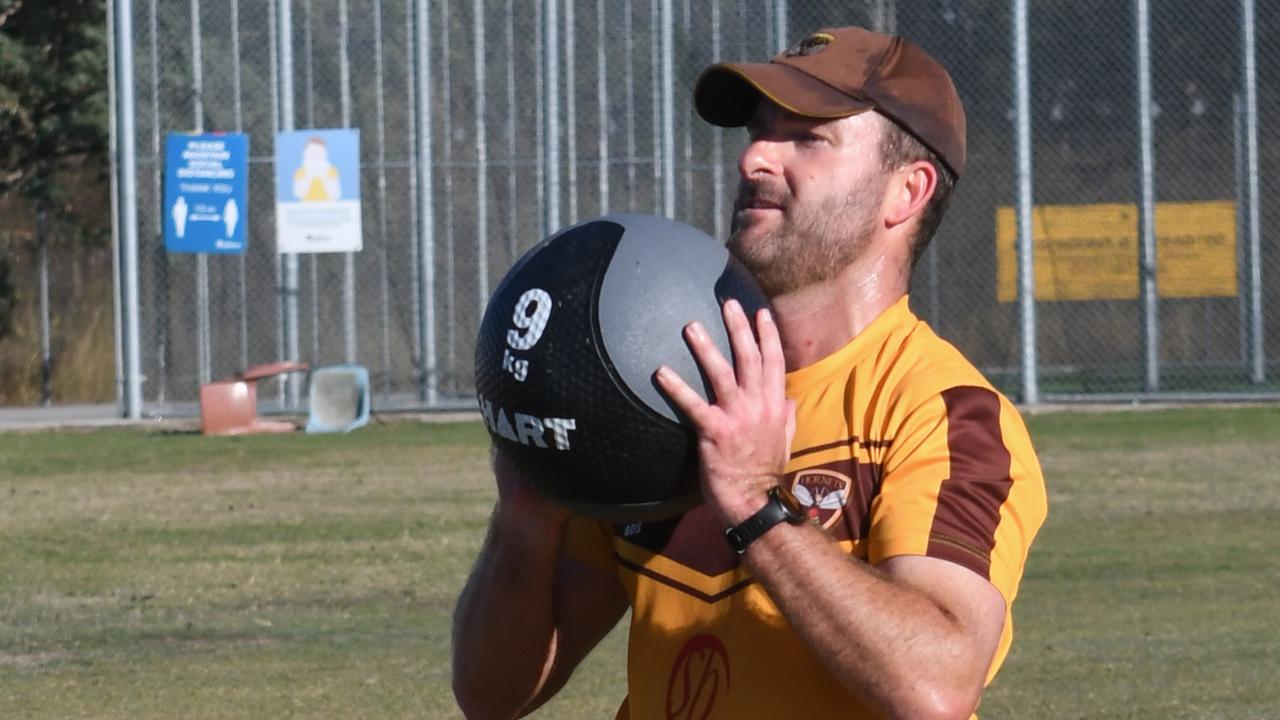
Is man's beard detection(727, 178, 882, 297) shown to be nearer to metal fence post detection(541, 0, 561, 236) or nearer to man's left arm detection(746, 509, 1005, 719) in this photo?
man's left arm detection(746, 509, 1005, 719)

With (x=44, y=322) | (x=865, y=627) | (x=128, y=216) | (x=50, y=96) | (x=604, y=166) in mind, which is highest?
(x=50, y=96)

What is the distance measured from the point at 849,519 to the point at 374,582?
8.41 m

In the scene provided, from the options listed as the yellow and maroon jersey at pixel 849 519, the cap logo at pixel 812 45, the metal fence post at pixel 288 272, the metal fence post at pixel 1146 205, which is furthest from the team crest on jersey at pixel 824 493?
the metal fence post at pixel 288 272

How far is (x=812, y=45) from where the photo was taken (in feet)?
10.8

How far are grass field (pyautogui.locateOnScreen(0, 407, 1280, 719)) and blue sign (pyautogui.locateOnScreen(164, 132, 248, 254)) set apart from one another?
12.5 ft

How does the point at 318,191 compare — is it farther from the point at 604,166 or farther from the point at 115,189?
the point at 604,166

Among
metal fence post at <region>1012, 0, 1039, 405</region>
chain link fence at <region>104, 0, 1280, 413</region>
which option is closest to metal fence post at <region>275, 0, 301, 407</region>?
chain link fence at <region>104, 0, 1280, 413</region>

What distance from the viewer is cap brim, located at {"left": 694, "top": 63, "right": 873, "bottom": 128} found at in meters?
3.12

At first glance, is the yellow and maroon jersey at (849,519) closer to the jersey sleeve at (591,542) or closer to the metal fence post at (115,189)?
the jersey sleeve at (591,542)

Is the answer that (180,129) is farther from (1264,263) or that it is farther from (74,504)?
(1264,263)

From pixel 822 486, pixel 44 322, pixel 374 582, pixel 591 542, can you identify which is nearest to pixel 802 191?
pixel 822 486

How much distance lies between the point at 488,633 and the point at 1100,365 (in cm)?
1972

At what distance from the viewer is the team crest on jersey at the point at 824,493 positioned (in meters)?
3.05

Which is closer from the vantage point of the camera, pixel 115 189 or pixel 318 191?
pixel 318 191
